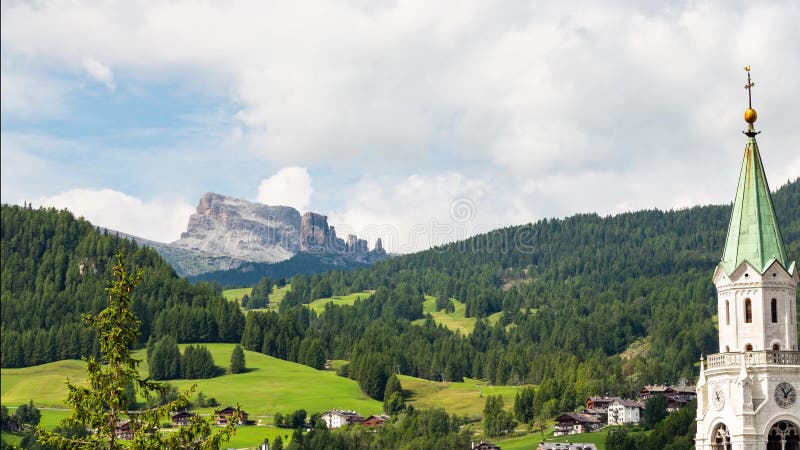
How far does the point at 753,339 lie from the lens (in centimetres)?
5922

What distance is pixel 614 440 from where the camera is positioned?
647 ft

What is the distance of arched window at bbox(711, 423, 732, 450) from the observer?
197ft

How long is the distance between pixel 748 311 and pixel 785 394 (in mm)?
4241

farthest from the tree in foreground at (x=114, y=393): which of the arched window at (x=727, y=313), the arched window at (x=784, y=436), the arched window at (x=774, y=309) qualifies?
the arched window at (x=774, y=309)

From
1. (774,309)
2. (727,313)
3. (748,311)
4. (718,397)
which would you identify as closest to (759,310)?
(748,311)

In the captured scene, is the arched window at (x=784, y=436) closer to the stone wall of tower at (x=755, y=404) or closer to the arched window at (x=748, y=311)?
the stone wall of tower at (x=755, y=404)

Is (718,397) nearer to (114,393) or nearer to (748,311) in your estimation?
(748,311)

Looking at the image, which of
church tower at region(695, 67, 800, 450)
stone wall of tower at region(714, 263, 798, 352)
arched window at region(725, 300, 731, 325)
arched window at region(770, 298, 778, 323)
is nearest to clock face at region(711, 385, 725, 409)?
church tower at region(695, 67, 800, 450)

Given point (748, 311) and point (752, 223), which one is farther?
point (752, 223)

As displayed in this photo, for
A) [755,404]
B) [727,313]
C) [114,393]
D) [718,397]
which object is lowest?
[114,393]

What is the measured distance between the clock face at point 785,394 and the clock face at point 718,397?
2.56 meters

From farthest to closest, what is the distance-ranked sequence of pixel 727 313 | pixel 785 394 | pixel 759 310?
pixel 727 313
pixel 759 310
pixel 785 394

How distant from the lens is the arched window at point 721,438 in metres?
60.2

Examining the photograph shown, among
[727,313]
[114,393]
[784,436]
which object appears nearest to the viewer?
[114,393]
